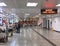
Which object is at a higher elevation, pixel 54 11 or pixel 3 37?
pixel 54 11

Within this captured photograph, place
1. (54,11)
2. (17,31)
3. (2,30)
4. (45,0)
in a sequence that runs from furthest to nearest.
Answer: (17,31) → (2,30) → (54,11) → (45,0)

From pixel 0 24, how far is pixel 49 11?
262 inches

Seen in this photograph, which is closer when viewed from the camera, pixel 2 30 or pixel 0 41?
pixel 0 41

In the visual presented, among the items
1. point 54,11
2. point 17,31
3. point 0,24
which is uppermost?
point 54,11

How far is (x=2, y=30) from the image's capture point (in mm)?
Result: 15766

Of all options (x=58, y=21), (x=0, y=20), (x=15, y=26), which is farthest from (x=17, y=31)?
(x=0, y=20)

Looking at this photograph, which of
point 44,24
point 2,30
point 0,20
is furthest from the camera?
point 44,24

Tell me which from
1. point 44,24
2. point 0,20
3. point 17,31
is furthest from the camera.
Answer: point 44,24

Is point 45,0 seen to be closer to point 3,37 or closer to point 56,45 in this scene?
point 56,45

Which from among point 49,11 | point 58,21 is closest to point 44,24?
point 58,21

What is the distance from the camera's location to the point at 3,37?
47.4 ft

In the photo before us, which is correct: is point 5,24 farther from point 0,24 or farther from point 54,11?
point 54,11

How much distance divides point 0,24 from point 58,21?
1344 centimetres

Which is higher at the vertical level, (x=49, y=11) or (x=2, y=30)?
(x=49, y=11)
